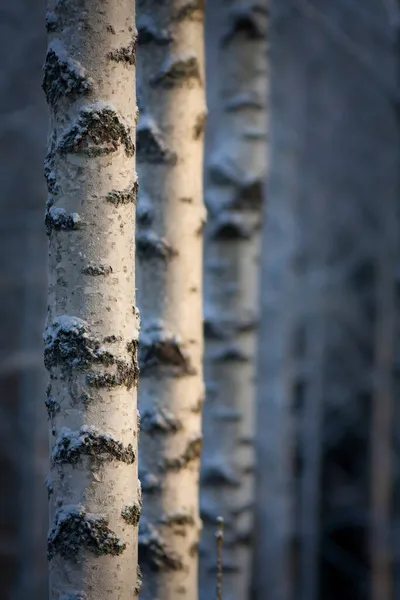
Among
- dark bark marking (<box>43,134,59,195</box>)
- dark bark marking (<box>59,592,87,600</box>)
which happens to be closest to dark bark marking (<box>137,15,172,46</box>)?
dark bark marking (<box>43,134,59,195</box>)

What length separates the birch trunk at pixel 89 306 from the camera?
1.40m

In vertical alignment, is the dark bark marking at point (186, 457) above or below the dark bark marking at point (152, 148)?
below

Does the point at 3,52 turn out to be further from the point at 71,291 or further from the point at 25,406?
the point at 71,291

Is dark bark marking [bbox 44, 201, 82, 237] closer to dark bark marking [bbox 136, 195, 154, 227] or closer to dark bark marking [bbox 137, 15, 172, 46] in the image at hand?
dark bark marking [bbox 136, 195, 154, 227]

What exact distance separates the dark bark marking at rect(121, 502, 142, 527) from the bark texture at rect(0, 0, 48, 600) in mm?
3948

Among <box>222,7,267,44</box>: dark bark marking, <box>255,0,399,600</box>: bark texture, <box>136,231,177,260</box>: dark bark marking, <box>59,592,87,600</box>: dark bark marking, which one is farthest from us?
<box>255,0,399,600</box>: bark texture

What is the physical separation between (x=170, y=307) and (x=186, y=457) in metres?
0.35

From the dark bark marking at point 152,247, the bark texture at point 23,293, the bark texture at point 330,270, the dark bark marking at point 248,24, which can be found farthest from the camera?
the bark texture at point 330,270

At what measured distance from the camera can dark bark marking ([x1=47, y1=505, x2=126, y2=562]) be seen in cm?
140

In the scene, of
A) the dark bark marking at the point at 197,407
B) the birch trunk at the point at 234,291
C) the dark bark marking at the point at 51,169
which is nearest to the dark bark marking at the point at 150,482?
the dark bark marking at the point at 197,407

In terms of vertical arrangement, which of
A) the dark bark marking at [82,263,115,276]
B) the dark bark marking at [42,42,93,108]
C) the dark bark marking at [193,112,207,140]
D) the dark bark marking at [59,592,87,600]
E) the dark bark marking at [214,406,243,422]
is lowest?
the dark bark marking at [59,592,87,600]

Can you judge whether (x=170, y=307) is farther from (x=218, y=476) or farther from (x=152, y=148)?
(x=218, y=476)

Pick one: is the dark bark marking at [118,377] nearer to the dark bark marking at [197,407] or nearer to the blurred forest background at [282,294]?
the dark bark marking at [197,407]

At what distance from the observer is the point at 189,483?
2.10 metres
